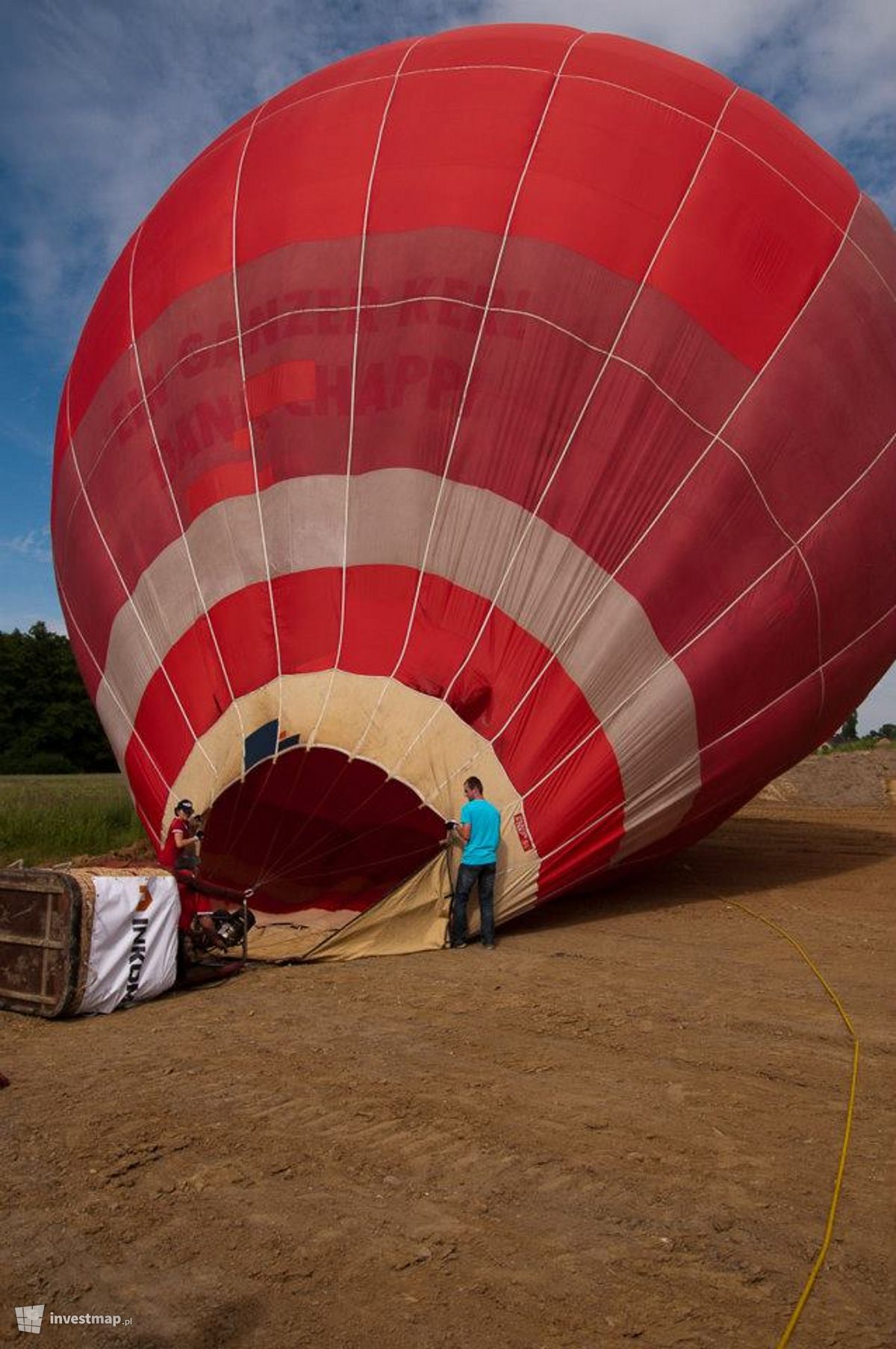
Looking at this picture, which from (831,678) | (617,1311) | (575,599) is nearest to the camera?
(617,1311)

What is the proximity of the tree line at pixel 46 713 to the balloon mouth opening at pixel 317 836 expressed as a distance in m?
48.3

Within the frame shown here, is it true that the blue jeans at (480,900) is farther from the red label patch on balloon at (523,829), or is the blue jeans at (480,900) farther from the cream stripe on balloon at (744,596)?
the cream stripe on balloon at (744,596)

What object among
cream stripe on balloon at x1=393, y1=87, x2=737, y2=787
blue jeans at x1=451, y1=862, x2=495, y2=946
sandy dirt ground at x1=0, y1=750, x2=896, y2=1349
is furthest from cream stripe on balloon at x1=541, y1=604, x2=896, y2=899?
cream stripe on balloon at x1=393, y1=87, x2=737, y2=787

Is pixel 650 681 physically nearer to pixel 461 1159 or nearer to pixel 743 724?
pixel 743 724

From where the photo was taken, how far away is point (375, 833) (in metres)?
6.26

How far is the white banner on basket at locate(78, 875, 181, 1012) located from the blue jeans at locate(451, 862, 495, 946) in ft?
5.14

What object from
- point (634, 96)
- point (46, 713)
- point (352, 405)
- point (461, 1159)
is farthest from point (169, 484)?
point (46, 713)

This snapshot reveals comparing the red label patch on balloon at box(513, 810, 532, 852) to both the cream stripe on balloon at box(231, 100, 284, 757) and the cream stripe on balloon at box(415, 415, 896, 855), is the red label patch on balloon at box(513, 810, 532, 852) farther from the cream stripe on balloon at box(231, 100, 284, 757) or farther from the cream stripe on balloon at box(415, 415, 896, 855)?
the cream stripe on balloon at box(231, 100, 284, 757)

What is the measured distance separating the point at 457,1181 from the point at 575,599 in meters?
3.70

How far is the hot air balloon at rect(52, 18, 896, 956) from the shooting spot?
20.2ft

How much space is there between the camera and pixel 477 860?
596 cm

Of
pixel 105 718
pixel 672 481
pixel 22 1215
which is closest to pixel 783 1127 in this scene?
pixel 22 1215

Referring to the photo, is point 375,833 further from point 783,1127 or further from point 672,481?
point 783,1127

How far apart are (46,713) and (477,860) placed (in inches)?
2089
